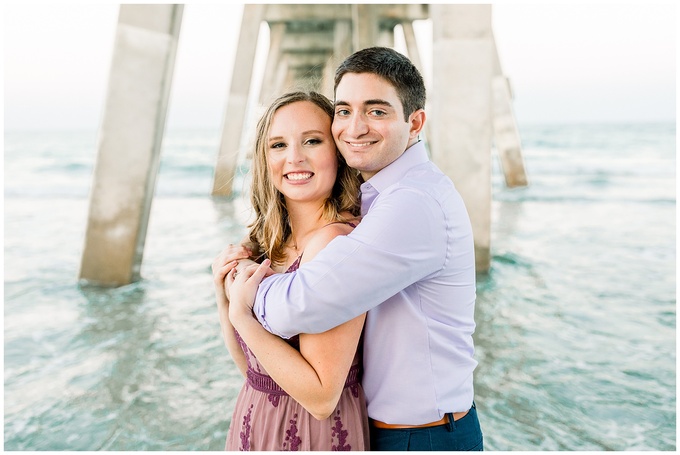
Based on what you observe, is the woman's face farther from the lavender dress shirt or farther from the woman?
the lavender dress shirt

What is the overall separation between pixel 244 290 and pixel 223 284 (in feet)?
0.77

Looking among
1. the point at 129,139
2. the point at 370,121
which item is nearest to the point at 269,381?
the point at 370,121

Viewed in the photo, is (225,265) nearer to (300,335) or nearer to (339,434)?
(300,335)

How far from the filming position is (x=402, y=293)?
167 centimetres

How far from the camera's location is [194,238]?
8984mm

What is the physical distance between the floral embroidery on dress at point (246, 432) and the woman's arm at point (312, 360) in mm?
273

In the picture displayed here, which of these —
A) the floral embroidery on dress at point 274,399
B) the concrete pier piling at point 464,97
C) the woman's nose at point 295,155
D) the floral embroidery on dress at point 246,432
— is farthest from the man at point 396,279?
the concrete pier piling at point 464,97

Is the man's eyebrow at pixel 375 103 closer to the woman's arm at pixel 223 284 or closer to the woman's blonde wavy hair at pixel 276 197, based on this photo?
the woman's blonde wavy hair at pixel 276 197

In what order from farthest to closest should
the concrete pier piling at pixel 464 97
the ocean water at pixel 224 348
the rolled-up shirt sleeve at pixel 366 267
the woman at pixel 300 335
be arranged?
the concrete pier piling at pixel 464 97, the ocean water at pixel 224 348, the woman at pixel 300 335, the rolled-up shirt sleeve at pixel 366 267

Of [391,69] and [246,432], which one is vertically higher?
[391,69]

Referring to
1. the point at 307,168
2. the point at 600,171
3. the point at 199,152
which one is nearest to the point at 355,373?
the point at 307,168

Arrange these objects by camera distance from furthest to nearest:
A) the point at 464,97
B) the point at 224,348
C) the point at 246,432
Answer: the point at 464,97, the point at 224,348, the point at 246,432

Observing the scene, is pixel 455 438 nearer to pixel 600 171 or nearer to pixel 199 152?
pixel 600 171

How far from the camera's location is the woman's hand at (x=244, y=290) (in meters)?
1.73
